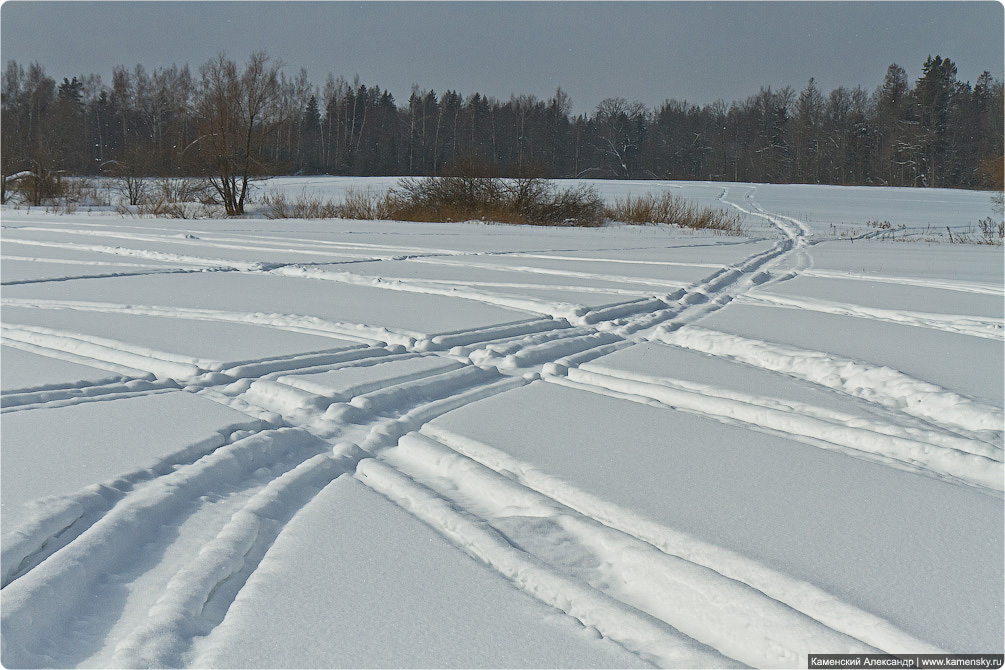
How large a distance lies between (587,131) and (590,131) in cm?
23

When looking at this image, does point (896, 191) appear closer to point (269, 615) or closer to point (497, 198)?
point (497, 198)

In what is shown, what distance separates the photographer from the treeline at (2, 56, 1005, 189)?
40062mm

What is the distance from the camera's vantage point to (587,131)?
52.3 meters

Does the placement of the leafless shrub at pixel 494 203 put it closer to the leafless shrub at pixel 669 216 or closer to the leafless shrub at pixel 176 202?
the leafless shrub at pixel 669 216

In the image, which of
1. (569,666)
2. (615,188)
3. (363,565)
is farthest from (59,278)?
(615,188)

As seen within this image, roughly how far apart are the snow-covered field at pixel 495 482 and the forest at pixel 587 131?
29093 millimetres

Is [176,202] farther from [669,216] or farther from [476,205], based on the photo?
[669,216]

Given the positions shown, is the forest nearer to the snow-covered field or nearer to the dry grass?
the dry grass

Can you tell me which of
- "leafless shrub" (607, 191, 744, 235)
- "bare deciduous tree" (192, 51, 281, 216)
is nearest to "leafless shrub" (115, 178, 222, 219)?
"bare deciduous tree" (192, 51, 281, 216)

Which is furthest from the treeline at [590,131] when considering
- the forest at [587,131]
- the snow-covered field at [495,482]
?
the snow-covered field at [495,482]

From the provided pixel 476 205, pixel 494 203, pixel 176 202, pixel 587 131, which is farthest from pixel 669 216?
pixel 587 131

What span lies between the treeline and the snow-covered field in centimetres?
3069

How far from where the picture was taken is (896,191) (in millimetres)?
29016

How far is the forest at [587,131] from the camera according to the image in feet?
131
